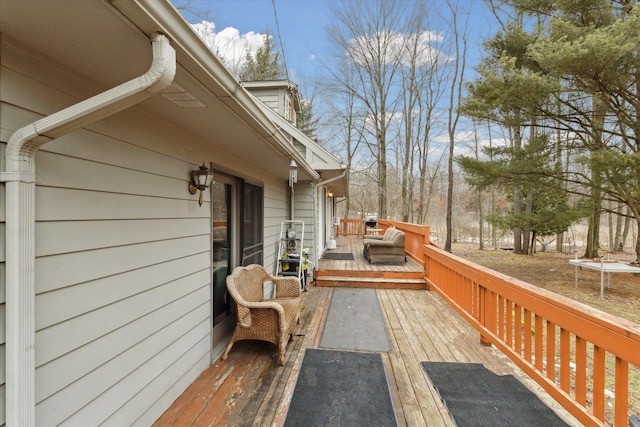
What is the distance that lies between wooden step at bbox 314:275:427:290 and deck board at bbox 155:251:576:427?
136 cm

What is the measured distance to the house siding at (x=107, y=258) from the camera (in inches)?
49.9

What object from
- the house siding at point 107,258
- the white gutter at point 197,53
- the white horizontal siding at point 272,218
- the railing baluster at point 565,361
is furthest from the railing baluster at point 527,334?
the white horizontal siding at point 272,218

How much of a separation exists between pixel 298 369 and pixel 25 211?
231 centimetres

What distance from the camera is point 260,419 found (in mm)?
2039

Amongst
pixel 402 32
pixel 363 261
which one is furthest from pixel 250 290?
pixel 402 32

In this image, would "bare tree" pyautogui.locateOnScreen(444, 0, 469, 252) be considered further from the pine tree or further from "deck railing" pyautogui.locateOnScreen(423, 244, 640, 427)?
"deck railing" pyautogui.locateOnScreen(423, 244, 640, 427)

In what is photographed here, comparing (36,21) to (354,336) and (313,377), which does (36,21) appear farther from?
(354,336)

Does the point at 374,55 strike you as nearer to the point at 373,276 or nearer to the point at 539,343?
the point at 373,276

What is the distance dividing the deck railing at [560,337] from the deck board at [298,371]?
166mm

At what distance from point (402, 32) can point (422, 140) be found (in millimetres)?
5395

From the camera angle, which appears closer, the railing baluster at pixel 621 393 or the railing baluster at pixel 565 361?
the railing baluster at pixel 621 393

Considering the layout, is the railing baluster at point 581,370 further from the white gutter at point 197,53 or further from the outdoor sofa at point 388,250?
the outdoor sofa at point 388,250

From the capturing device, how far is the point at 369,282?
18.7ft

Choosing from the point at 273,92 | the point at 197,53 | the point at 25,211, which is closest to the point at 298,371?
the point at 25,211
